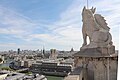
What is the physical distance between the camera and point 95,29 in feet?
13.1

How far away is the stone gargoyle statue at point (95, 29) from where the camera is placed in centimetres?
369

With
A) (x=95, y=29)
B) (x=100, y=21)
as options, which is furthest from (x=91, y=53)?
(x=100, y=21)

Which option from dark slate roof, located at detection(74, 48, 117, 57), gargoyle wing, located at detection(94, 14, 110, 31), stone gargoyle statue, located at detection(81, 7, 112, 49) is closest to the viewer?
dark slate roof, located at detection(74, 48, 117, 57)

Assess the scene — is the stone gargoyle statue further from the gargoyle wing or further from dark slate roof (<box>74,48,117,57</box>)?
dark slate roof (<box>74,48,117,57</box>)

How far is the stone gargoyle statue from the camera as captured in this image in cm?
369

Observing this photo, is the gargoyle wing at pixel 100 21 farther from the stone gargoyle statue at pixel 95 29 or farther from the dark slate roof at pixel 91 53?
the dark slate roof at pixel 91 53

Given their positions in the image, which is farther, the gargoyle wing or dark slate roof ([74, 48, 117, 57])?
the gargoyle wing

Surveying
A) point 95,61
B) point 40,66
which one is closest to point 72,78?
point 95,61

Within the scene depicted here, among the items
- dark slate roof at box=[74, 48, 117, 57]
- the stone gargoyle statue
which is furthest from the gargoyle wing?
dark slate roof at box=[74, 48, 117, 57]

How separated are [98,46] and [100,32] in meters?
0.31

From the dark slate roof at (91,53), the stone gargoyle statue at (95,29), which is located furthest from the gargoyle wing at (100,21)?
the dark slate roof at (91,53)

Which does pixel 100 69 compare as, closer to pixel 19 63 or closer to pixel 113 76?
pixel 113 76

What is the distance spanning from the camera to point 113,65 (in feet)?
11.3

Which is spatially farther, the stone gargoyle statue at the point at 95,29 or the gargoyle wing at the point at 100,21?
the gargoyle wing at the point at 100,21
